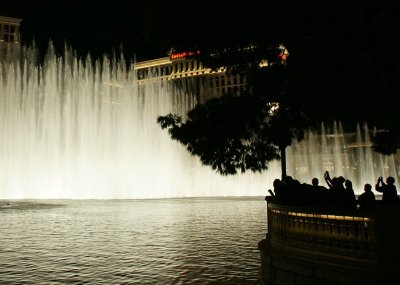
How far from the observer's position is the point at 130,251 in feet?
32.8

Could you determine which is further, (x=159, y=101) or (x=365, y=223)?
(x=159, y=101)

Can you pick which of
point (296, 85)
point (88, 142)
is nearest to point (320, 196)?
point (296, 85)

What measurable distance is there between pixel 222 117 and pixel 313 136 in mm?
42202

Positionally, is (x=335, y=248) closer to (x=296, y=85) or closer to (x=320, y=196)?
(x=320, y=196)

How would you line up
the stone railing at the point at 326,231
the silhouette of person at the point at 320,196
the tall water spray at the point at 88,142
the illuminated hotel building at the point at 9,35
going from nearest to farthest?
the stone railing at the point at 326,231, the silhouette of person at the point at 320,196, the tall water spray at the point at 88,142, the illuminated hotel building at the point at 9,35

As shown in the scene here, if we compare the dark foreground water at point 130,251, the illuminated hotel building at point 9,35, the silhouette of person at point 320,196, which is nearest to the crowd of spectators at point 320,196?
the silhouette of person at point 320,196

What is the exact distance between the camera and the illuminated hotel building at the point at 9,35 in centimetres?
8438

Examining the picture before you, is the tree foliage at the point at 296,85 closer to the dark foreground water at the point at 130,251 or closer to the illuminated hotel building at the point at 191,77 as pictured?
the dark foreground water at the point at 130,251

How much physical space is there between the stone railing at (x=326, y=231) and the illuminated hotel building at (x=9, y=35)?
8475cm

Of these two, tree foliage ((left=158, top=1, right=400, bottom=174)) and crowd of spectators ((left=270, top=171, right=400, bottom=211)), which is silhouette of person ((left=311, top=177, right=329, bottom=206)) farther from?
tree foliage ((left=158, top=1, right=400, bottom=174))

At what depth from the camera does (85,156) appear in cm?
3756

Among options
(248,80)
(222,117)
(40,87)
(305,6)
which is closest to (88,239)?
(222,117)

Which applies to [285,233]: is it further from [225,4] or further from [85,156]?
[85,156]

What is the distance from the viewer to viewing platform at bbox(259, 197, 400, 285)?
225 inches
